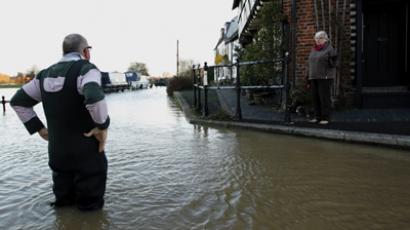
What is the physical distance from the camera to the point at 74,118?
9.93ft

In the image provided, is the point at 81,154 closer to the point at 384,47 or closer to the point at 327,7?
the point at 327,7

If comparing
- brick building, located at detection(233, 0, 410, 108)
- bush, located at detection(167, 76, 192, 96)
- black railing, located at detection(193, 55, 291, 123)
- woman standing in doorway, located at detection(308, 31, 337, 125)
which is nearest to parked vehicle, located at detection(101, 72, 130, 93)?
bush, located at detection(167, 76, 192, 96)

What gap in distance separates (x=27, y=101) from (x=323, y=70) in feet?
17.9

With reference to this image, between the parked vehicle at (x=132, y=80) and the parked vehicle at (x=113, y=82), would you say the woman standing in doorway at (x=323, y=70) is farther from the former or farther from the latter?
the parked vehicle at (x=132, y=80)

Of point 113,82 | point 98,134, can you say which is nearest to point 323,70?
point 98,134

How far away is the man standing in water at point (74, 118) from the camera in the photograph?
296 cm

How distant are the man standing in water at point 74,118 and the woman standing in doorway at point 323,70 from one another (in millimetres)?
5070

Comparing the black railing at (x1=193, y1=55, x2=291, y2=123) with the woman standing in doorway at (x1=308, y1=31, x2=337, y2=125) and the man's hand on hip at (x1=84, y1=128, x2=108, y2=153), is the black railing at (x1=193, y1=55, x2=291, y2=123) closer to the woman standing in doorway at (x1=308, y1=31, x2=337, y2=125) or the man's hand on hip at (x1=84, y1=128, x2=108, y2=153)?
the woman standing in doorway at (x1=308, y1=31, x2=337, y2=125)

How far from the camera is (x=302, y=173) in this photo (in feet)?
14.3

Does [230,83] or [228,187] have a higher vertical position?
[230,83]

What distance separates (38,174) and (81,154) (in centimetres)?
170

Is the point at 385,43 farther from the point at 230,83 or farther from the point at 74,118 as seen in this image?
the point at 74,118

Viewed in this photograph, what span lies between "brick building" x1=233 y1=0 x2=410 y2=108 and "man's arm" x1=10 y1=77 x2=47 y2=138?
673cm

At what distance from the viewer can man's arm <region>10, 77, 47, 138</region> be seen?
10.5ft
